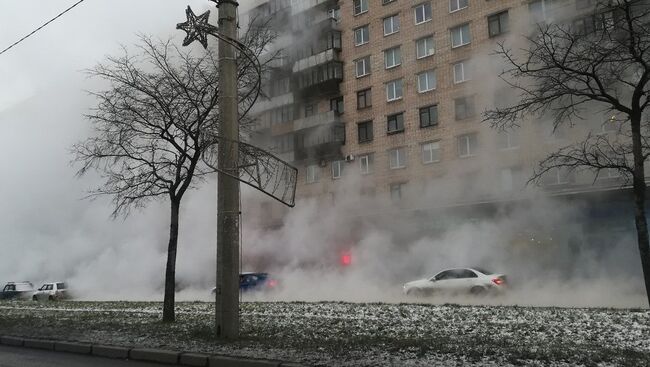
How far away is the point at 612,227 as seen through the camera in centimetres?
1698

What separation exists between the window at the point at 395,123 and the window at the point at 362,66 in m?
3.03

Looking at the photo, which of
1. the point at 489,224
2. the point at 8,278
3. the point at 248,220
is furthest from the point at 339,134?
the point at 8,278

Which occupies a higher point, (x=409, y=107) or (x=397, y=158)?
(x=409, y=107)

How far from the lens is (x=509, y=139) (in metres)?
19.3

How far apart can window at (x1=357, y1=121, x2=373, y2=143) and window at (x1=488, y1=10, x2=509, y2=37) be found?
7.53 meters

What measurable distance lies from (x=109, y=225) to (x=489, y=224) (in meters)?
19.5

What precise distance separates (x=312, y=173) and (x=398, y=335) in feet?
65.7

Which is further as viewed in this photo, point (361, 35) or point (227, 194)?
point (361, 35)

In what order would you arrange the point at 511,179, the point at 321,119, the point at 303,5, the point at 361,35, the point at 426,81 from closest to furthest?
1. the point at 511,179
2. the point at 426,81
3. the point at 321,119
4. the point at 303,5
5. the point at 361,35

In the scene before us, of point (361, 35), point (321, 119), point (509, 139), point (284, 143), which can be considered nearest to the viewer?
point (509, 139)

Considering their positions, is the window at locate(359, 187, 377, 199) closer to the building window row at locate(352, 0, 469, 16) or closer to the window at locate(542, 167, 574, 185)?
the window at locate(542, 167, 574, 185)

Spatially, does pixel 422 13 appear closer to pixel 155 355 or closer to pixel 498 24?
pixel 498 24

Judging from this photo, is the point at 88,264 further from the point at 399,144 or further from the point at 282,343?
the point at 282,343

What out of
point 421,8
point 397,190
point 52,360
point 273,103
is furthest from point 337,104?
point 52,360
